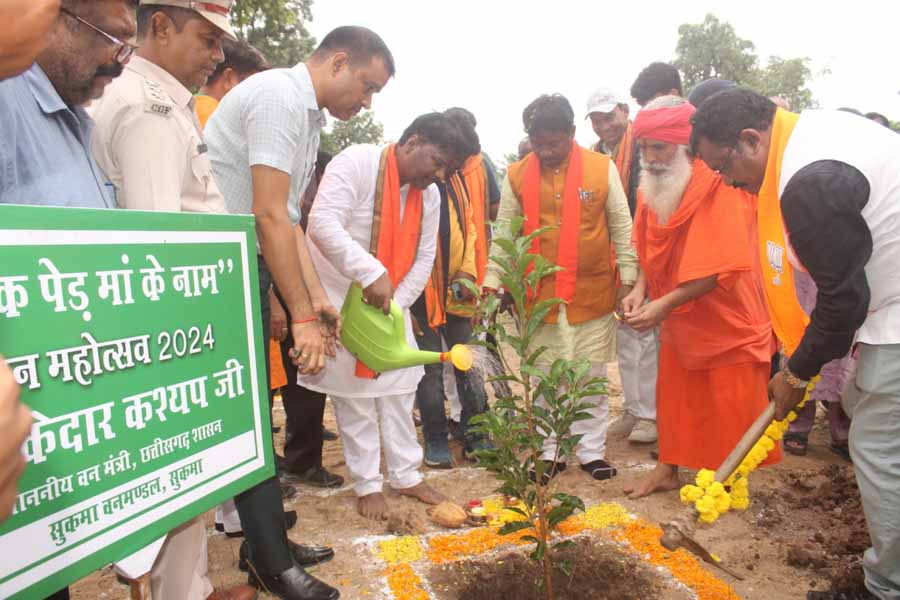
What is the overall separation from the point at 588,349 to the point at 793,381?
143 centimetres

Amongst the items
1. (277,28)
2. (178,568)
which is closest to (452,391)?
(178,568)

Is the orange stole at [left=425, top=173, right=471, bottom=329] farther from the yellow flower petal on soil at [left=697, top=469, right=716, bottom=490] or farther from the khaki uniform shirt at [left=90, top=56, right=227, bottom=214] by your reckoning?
the khaki uniform shirt at [left=90, top=56, right=227, bottom=214]

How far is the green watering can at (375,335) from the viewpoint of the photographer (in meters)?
3.00

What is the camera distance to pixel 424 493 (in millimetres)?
3479

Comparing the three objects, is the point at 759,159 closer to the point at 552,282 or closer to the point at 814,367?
the point at 814,367

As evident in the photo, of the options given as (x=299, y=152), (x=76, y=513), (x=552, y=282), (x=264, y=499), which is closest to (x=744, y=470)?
(x=552, y=282)

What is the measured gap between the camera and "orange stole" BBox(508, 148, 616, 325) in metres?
3.71

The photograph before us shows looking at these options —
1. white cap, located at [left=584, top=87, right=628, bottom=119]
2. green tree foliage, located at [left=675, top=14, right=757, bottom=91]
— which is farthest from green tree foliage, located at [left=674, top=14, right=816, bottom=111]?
white cap, located at [left=584, top=87, right=628, bottom=119]

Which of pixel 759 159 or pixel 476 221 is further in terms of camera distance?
pixel 476 221

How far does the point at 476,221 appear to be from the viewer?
448 centimetres

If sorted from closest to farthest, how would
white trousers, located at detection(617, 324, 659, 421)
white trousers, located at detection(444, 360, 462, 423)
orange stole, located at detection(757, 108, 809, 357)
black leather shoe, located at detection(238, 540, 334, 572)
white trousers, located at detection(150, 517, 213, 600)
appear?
white trousers, located at detection(150, 517, 213, 600), orange stole, located at detection(757, 108, 809, 357), black leather shoe, located at detection(238, 540, 334, 572), white trousers, located at detection(617, 324, 659, 421), white trousers, located at detection(444, 360, 462, 423)

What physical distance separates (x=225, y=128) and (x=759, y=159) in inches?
81.3

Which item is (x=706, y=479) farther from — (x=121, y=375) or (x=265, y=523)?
(x=121, y=375)

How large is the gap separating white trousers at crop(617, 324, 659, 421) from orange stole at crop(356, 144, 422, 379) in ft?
5.82
